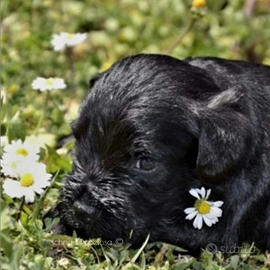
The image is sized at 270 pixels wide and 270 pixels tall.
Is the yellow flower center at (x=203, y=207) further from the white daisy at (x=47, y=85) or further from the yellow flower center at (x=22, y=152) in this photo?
the white daisy at (x=47, y=85)

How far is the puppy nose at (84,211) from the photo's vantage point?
497 cm

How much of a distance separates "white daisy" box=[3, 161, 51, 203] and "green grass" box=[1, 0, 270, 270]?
0.57ft

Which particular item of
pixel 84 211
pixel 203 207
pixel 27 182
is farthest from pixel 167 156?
pixel 27 182

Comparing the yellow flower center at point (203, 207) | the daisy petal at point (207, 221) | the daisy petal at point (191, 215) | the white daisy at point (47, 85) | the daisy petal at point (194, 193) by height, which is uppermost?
the white daisy at point (47, 85)

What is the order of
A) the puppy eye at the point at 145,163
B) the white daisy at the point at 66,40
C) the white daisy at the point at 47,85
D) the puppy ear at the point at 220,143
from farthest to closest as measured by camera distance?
the white daisy at the point at 66,40 < the white daisy at the point at 47,85 < the puppy eye at the point at 145,163 < the puppy ear at the point at 220,143

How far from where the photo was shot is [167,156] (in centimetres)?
501

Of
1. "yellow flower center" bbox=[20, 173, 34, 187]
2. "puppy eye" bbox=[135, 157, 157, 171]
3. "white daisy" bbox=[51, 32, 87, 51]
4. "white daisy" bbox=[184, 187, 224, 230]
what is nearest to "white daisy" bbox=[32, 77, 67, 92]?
"white daisy" bbox=[51, 32, 87, 51]

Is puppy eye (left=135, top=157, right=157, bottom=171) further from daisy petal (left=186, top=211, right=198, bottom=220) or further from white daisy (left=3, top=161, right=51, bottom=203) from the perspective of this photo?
white daisy (left=3, top=161, right=51, bottom=203)

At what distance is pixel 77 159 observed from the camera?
203 inches

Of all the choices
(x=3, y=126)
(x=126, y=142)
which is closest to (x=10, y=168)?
(x=126, y=142)

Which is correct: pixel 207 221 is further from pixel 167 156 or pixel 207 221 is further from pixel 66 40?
pixel 66 40

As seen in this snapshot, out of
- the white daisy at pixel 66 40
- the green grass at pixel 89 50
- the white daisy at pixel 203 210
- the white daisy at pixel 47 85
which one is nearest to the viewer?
the white daisy at pixel 203 210

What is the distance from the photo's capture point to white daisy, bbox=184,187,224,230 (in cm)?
514

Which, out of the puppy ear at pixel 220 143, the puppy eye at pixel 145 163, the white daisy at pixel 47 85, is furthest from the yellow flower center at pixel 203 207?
the white daisy at pixel 47 85
